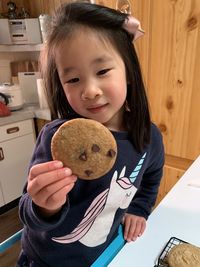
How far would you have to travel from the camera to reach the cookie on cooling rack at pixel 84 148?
41 cm

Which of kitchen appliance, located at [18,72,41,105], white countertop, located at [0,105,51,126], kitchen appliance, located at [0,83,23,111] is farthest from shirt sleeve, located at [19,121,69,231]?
kitchen appliance, located at [18,72,41,105]

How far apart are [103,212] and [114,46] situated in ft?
1.52

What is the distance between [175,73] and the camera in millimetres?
1259

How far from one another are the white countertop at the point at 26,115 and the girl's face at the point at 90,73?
4.32ft

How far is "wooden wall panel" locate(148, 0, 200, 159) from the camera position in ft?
3.81

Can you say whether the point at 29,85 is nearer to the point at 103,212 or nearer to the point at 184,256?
the point at 103,212

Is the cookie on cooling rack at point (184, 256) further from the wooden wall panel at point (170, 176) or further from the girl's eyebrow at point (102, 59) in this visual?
the wooden wall panel at point (170, 176)

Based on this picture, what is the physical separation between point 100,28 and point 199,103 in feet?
2.66

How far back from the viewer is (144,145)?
2.48 feet

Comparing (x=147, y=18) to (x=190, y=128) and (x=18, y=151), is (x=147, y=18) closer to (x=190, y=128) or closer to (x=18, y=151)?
(x=190, y=128)

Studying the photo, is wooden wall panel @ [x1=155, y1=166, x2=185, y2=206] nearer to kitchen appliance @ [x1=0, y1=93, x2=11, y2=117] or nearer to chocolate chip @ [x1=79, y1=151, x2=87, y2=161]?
chocolate chip @ [x1=79, y1=151, x2=87, y2=161]

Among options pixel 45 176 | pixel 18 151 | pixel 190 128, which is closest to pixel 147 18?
pixel 190 128

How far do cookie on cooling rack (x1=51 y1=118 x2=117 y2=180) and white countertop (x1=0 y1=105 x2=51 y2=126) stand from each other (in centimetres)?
148

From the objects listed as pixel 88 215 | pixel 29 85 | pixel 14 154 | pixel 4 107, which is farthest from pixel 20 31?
pixel 88 215
